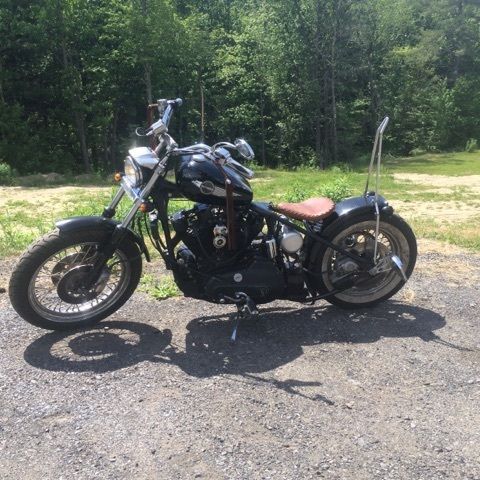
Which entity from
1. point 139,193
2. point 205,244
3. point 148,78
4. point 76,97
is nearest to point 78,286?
point 139,193

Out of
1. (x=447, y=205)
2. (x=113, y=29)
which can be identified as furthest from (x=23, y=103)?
(x=447, y=205)

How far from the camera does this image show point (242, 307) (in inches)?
148

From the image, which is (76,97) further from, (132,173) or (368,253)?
(368,253)

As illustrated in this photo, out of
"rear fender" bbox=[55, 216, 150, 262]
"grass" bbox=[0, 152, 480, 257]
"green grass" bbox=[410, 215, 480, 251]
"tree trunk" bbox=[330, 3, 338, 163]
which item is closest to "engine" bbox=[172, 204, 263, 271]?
"rear fender" bbox=[55, 216, 150, 262]

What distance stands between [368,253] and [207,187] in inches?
55.6

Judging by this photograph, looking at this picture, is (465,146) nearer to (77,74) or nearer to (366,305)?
(77,74)

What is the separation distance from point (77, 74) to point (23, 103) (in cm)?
293

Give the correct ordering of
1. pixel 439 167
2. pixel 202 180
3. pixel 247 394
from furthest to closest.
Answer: pixel 439 167
pixel 202 180
pixel 247 394

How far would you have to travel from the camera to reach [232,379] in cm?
329

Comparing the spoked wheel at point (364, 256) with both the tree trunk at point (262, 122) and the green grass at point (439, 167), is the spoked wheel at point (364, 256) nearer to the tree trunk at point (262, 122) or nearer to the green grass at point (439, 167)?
the green grass at point (439, 167)

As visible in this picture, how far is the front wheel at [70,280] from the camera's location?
3.60m

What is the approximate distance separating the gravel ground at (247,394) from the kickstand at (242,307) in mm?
99

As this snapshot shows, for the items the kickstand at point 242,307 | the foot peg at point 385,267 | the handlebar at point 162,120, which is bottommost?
the kickstand at point 242,307

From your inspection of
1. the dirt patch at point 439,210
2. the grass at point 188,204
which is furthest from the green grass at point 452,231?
the dirt patch at point 439,210
